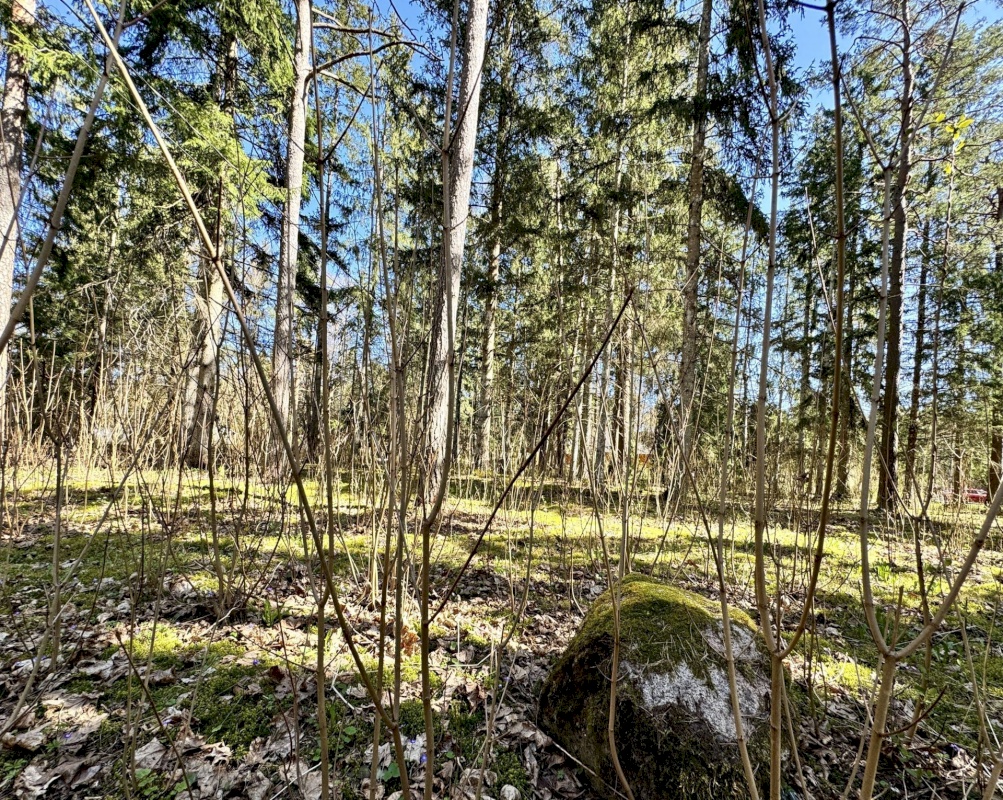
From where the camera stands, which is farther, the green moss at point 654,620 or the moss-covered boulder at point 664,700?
the green moss at point 654,620

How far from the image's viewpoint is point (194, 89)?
7.07m

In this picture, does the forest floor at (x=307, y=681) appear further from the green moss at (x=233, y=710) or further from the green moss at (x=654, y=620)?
the green moss at (x=654, y=620)

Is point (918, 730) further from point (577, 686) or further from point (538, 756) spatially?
point (538, 756)

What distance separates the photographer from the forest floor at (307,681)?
1429mm

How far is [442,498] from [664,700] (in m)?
1.37

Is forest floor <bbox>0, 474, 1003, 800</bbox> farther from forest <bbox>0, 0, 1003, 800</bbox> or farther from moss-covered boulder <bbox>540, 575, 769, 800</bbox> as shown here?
moss-covered boulder <bbox>540, 575, 769, 800</bbox>

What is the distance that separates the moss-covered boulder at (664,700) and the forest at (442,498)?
0.03 feet

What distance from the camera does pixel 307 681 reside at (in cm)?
187

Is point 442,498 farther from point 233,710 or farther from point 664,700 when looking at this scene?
point 233,710

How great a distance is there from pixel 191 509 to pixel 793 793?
14.8 feet

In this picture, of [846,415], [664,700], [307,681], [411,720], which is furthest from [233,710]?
[846,415]

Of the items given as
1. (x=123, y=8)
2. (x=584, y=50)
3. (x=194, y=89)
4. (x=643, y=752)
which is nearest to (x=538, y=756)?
(x=643, y=752)

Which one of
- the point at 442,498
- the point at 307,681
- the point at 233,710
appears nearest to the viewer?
the point at 442,498

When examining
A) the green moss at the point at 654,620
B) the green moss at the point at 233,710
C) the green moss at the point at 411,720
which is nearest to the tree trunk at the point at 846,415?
the green moss at the point at 654,620
